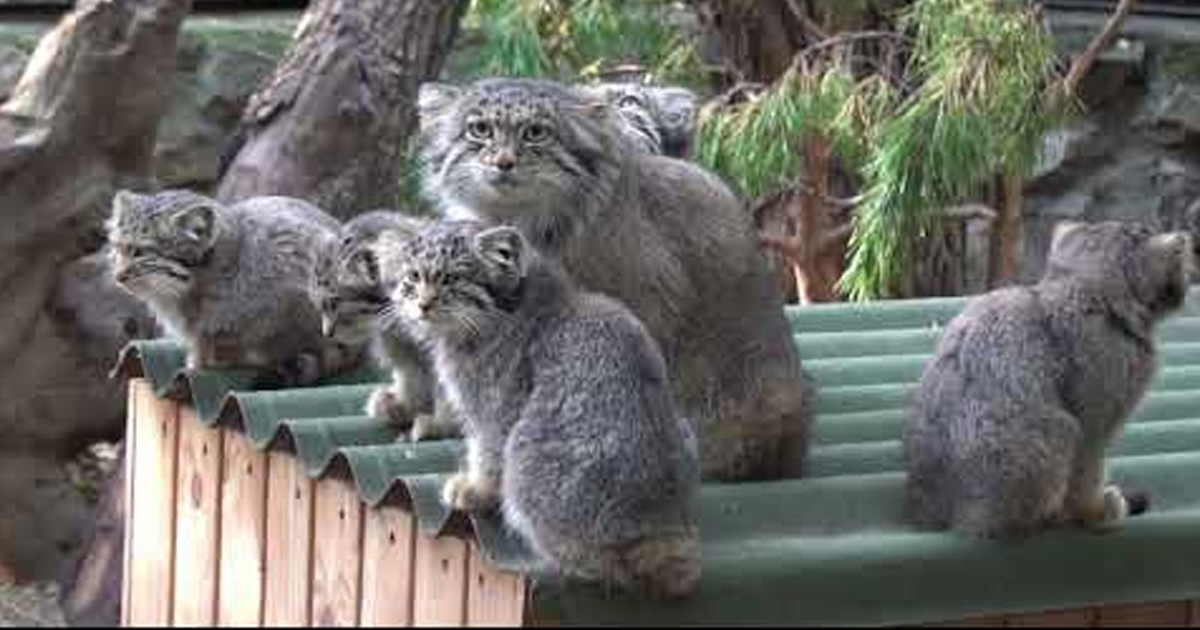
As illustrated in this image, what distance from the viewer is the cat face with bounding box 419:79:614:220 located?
16.9ft

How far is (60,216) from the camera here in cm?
859

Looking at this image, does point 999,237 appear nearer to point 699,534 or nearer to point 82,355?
point 82,355

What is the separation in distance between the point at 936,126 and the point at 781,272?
2313 mm

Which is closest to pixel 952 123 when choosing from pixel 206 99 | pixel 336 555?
pixel 206 99

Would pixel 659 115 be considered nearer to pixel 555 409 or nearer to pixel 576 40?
pixel 555 409

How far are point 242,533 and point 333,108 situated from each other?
2.72 meters

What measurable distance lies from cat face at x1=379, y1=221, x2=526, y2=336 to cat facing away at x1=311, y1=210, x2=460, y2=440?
0.47m

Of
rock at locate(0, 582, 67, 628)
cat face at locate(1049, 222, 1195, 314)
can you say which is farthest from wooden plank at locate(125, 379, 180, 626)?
cat face at locate(1049, 222, 1195, 314)

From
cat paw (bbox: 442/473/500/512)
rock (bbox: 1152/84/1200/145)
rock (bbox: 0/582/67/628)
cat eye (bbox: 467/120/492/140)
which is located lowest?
rock (bbox: 0/582/67/628)

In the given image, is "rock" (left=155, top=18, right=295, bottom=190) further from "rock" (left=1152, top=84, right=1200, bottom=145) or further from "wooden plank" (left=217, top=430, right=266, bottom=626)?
"wooden plank" (left=217, top=430, right=266, bottom=626)

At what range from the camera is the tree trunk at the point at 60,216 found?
8.16 meters

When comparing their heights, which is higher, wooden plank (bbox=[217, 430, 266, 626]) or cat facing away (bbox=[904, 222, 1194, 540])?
cat facing away (bbox=[904, 222, 1194, 540])

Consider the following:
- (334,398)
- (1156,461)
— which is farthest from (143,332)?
(1156,461)

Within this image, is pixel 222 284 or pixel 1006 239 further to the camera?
pixel 1006 239
